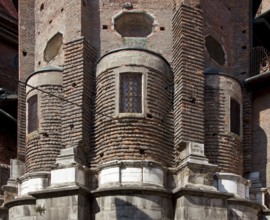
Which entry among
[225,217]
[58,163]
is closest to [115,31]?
[58,163]

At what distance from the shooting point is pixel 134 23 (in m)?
23.9

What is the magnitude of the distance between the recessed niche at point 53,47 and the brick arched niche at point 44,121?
1.07 metres

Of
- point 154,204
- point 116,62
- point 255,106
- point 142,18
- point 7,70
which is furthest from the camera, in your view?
point 7,70

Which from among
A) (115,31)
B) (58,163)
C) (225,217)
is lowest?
(225,217)

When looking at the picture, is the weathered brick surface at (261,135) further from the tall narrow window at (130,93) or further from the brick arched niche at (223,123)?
the tall narrow window at (130,93)

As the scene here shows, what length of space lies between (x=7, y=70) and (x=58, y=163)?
30.4 ft

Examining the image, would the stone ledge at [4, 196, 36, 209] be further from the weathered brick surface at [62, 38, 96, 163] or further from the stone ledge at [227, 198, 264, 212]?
the stone ledge at [227, 198, 264, 212]

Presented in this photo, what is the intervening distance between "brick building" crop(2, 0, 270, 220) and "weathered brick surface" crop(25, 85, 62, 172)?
3 centimetres

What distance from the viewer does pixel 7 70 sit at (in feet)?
97.6

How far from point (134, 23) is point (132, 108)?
339cm

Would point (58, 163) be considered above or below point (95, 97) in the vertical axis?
below

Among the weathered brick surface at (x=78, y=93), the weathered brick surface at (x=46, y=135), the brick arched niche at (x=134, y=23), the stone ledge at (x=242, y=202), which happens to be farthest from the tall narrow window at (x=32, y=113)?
the stone ledge at (x=242, y=202)

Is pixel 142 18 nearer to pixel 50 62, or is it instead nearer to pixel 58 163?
pixel 50 62

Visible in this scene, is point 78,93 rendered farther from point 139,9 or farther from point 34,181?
point 139,9
